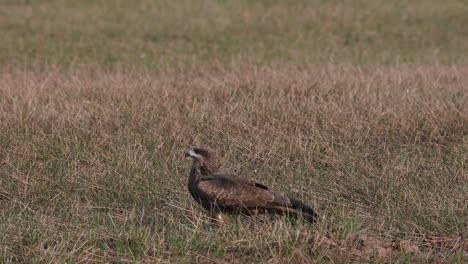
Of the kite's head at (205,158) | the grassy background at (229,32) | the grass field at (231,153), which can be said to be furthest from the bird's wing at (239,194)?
the grassy background at (229,32)

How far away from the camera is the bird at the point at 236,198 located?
246 inches

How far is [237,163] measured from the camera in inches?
323

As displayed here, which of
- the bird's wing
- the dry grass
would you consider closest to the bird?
the bird's wing

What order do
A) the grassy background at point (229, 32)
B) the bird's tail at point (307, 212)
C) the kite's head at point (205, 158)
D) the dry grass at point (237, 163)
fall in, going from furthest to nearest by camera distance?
the grassy background at point (229, 32), the kite's head at point (205, 158), the bird's tail at point (307, 212), the dry grass at point (237, 163)

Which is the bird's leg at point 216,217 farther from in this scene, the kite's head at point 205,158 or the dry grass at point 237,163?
the kite's head at point 205,158

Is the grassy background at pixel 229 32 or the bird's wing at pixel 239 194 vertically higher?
the bird's wing at pixel 239 194

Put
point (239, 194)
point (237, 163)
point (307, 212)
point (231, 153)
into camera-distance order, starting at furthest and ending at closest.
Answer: point (231, 153), point (237, 163), point (239, 194), point (307, 212)

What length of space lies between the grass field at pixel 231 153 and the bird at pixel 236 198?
3.4 inches

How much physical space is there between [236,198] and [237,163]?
185 centimetres

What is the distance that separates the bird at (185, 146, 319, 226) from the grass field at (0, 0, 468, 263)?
87 mm

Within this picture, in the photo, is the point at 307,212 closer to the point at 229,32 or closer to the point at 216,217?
the point at 216,217

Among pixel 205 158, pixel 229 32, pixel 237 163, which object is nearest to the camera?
pixel 205 158

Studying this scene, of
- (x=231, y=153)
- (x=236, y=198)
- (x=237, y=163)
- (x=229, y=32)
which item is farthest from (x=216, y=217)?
(x=229, y=32)

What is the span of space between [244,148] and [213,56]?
8220 mm
